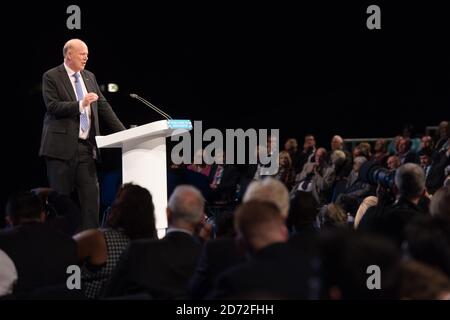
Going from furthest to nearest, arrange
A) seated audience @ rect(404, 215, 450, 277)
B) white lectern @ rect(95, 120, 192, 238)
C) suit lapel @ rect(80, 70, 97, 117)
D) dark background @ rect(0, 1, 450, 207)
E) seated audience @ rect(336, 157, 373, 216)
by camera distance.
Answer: dark background @ rect(0, 1, 450, 207)
seated audience @ rect(336, 157, 373, 216)
suit lapel @ rect(80, 70, 97, 117)
white lectern @ rect(95, 120, 192, 238)
seated audience @ rect(404, 215, 450, 277)

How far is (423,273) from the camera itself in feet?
5.78

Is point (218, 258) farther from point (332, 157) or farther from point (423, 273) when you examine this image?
point (332, 157)

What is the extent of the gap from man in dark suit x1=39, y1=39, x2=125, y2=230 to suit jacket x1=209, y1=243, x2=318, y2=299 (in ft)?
7.62

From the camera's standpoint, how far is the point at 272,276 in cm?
224

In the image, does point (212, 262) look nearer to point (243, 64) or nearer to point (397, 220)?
point (397, 220)

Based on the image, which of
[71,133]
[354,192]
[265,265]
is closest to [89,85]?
[71,133]

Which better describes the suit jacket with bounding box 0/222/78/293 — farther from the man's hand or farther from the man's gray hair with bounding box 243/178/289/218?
the man's hand

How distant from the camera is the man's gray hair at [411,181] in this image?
12.8 ft

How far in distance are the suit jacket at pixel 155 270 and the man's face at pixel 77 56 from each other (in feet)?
6.10

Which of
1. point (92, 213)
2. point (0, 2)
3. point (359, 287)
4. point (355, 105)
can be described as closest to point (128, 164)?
point (92, 213)

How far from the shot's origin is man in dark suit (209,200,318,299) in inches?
87.1

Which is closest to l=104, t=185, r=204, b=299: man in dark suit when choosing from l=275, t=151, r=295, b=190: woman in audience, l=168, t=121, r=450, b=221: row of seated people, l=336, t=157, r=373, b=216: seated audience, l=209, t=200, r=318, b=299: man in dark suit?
l=209, t=200, r=318, b=299: man in dark suit
